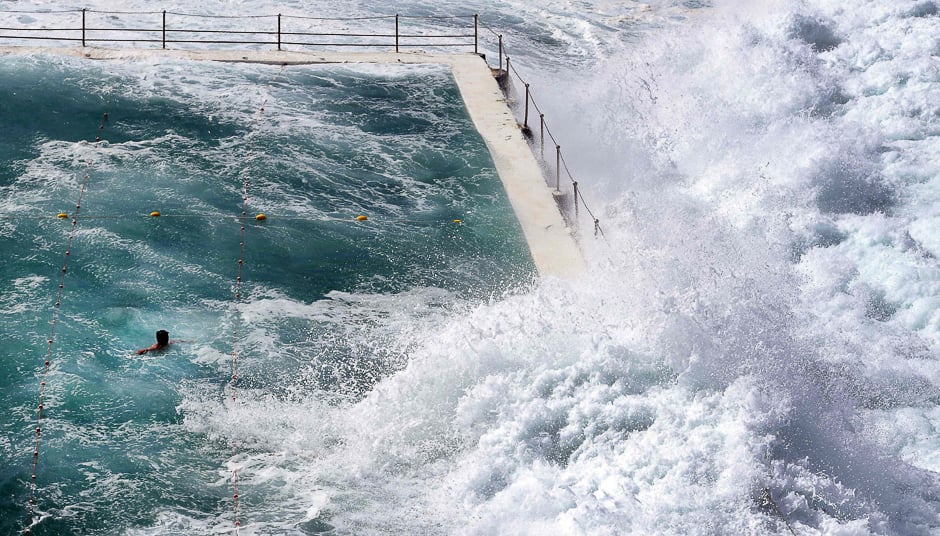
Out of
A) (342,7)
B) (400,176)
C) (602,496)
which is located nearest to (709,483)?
(602,496)

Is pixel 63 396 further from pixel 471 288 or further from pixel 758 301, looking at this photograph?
pixel 758 301

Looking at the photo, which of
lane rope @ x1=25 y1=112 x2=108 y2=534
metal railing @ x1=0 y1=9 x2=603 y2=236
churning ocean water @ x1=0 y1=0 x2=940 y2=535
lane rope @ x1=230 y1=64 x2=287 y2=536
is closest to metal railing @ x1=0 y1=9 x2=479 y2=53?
metal railing @ x1=0 y1=9 x2=603 y2=236

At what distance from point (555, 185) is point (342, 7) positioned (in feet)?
37.7

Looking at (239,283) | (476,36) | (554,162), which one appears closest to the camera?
(239,283)

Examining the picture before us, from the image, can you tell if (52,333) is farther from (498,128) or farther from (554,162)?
(554,162)

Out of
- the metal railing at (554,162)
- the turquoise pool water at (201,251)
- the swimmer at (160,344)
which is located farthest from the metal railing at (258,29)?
the swimmer at (160,344)

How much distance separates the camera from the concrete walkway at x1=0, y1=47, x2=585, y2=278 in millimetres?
15766

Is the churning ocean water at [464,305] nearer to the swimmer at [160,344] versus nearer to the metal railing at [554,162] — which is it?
Answer: the swimmer at [160,344]

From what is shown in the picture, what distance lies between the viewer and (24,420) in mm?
11992

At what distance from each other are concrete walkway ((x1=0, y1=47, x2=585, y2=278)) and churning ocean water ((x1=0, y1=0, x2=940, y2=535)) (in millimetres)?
354

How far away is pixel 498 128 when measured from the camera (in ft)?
65.0

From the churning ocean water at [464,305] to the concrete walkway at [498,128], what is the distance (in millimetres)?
354

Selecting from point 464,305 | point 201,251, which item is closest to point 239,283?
point 201,251

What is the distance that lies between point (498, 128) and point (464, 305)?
612 centimetres
